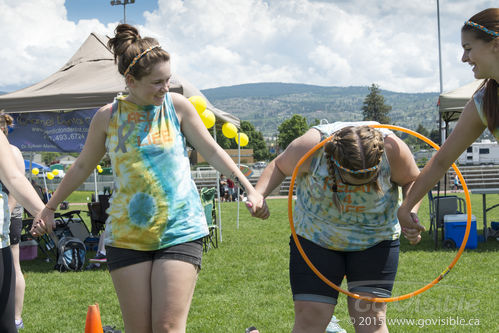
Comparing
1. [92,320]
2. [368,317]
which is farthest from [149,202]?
[92,320]

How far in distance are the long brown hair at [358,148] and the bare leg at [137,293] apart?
1.05 m

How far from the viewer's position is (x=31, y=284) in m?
6.97

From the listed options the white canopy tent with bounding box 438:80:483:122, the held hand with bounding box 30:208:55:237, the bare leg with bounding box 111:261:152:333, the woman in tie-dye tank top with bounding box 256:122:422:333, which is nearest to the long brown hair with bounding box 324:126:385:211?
the woman in tie-dye tank top with bounding box 256:122:422:333

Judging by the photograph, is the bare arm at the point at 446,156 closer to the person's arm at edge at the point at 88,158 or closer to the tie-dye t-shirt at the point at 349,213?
the tie-dye t-shirt at the point at 349,213

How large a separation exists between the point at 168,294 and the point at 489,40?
1803 millimetres

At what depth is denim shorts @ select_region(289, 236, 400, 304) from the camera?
2623 mm

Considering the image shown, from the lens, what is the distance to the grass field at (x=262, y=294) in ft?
15.6

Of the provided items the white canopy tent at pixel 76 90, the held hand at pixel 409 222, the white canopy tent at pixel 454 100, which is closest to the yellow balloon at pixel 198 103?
the white canopy tent at pixel 76 90

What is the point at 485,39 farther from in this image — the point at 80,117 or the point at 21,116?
the point at 21,116

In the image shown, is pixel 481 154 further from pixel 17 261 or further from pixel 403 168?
pixel 403 168

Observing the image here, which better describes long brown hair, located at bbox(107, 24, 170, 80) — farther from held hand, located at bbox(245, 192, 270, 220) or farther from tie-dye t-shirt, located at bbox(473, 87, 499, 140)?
tie-dye t-shirt, located at bbox(473, 87, 499, 140)

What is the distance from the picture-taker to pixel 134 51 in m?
2.44

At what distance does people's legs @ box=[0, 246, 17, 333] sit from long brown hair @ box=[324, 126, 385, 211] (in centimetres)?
170

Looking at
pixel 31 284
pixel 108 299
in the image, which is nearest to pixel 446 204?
pixel 108 299
